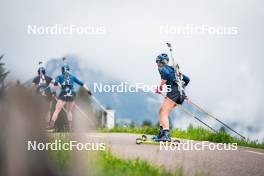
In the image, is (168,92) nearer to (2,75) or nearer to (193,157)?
(193,157)

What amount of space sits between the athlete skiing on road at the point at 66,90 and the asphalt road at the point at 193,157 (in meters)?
0.33

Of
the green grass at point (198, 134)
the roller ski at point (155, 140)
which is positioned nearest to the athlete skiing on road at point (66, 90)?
the green grass at point (198, 134)

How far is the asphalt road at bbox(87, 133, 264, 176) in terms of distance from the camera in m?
3.15

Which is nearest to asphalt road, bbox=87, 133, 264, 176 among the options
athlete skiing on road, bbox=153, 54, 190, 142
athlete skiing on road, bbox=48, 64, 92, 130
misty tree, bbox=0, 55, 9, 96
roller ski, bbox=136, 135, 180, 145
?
roller ski, bbox=136, 135, 180, 145

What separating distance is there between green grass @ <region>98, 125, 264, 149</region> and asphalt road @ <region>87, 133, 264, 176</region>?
39mm

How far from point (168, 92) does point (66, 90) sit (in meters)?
0.76

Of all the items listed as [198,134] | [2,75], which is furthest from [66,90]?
[198,134]

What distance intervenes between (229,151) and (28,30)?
169 cm

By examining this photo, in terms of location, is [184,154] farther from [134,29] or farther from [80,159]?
[134,29]

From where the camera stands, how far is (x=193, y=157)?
3.27m

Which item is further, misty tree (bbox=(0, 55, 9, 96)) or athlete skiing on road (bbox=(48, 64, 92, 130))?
athlete skiing on road (bbox=(48, 64, 92, 130))

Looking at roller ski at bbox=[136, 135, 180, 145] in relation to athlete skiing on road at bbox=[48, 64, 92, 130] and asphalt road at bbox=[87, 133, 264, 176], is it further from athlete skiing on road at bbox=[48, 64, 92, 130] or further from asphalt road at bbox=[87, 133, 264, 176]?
athlete skiing on road at bbox=[48, 64, 92, 130]

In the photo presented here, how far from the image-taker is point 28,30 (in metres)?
3.48

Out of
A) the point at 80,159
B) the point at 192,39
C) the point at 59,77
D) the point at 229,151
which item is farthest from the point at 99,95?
the point at 229,151
